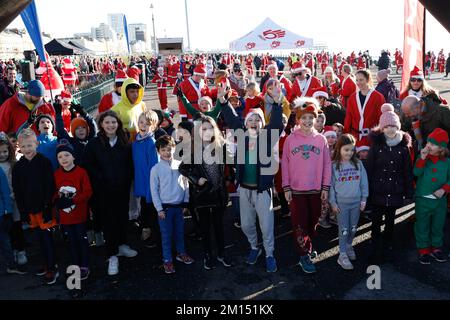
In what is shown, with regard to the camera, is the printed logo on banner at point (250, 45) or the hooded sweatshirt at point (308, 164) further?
the printed logo on banner at point (250, 45)

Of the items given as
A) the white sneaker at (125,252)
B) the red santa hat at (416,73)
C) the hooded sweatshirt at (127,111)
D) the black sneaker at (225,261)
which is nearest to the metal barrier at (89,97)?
the hooded sweatshirt at (127,111)

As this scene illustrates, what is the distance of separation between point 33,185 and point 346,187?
3223mm

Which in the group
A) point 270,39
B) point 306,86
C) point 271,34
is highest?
point 271,34

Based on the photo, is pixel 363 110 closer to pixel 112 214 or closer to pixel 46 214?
pixel 112 214

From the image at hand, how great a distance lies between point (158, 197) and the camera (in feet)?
13.4

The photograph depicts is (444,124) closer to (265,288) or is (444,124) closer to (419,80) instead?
(419,80)

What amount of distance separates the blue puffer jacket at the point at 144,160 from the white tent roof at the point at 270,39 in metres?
13.9

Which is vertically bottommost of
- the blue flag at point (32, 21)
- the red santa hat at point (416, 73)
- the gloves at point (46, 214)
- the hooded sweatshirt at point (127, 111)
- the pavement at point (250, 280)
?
the pavement at point (250, 280)

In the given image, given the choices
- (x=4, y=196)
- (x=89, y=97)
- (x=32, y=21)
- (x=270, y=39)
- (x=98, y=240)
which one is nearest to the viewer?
(x=4, y=196)

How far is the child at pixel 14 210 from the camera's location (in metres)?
4.29

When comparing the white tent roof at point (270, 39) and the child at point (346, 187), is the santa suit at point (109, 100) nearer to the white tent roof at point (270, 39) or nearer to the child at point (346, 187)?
the child at point (346, 187)

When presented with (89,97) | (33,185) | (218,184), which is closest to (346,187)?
(218,184)

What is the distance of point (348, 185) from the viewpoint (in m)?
4.04

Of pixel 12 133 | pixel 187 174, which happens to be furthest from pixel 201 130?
pixel 12 133
